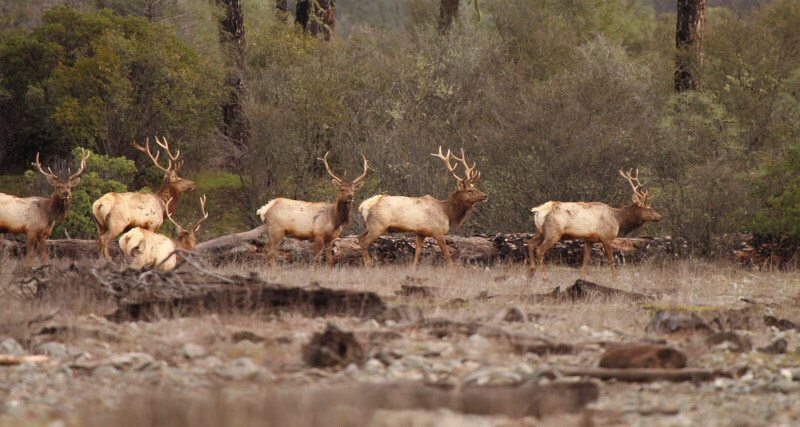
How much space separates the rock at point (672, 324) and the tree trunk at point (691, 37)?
1578cm

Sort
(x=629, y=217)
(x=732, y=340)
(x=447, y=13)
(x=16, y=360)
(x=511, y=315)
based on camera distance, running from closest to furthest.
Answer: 1. (x=16, y=360)
2. (x=732, y=340)
3. (x=511, y=315)
4. (x=629, y=217)
5. (x=447, y=13)

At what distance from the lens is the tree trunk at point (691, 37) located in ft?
72.0

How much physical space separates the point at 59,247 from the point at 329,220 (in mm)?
5027

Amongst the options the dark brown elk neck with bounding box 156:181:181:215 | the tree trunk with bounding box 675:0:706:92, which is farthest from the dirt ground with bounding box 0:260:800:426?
the tree trunk with bounding box 675:0:706:92

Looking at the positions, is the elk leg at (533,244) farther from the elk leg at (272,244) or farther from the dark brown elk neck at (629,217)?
the elk leg at (272,244)

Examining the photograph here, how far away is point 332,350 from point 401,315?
1830 mm

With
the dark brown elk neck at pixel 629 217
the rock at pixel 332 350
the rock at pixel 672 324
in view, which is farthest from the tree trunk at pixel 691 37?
the rock at pixel 332 350

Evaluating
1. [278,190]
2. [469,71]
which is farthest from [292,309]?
A: [469,71]

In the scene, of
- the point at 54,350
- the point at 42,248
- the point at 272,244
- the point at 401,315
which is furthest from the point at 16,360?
the point at 42,248

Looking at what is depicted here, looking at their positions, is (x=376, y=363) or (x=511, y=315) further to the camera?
(x=511, y=315)

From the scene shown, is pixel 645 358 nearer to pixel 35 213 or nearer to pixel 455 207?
pixel 455 207

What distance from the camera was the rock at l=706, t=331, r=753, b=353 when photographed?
7.14 m

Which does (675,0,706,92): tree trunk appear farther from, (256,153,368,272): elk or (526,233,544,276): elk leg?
(256,153,368,272): elk

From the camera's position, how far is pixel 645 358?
6215 millimetres
